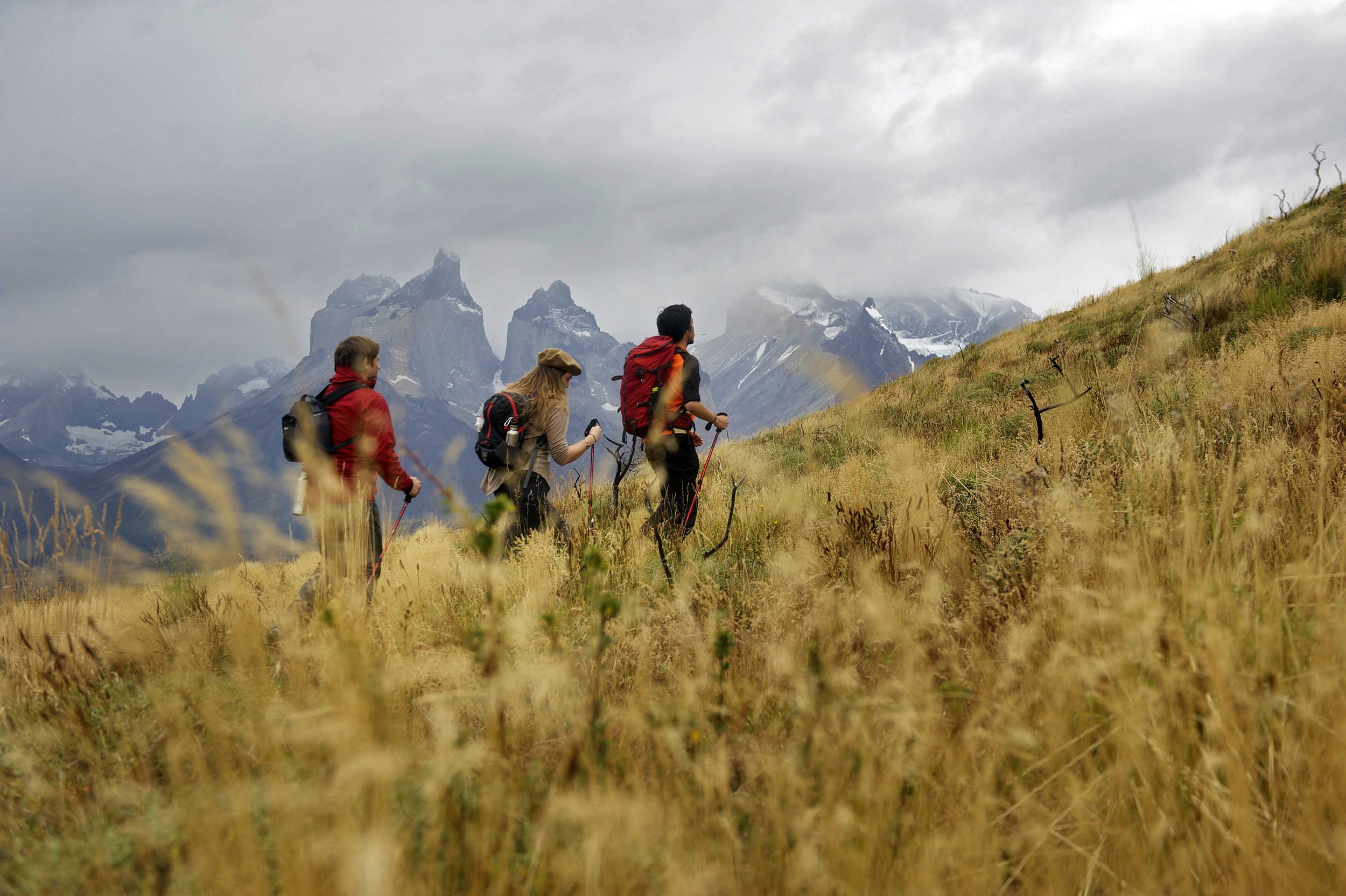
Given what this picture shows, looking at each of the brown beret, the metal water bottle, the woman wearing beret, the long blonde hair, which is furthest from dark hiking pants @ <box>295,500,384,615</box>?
the brown beret

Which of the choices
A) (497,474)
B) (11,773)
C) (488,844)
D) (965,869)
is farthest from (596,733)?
(497,474)

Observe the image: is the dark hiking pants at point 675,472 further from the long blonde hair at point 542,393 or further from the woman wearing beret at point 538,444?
the long blonde hair at point 542,393

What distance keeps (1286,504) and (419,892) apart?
3.40 metres

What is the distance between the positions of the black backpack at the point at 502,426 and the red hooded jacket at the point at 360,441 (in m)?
0.95

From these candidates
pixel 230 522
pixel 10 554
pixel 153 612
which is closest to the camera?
pixel 230 522

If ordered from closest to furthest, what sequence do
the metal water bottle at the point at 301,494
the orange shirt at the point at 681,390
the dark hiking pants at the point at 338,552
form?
the dark hiking pants at the point at 338,552 < the metal water bottle at the point at 301,494 < the orange shirt at the point at 681,390

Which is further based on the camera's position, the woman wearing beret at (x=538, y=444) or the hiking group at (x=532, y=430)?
the woman wearing beret at (x=538, y=444)

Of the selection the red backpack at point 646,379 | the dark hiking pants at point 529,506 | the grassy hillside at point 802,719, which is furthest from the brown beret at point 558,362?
the grassy hillside at point 802,719

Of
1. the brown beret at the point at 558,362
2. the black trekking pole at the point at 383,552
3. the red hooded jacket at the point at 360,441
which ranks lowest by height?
the black trekking pole at the point at 383,552

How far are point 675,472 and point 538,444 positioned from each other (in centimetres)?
121

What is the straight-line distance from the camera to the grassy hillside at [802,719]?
1.26m

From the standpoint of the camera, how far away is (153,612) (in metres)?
4.70

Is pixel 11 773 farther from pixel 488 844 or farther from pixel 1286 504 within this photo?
pixel 1286 504

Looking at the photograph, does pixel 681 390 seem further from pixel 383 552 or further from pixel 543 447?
pixel 383 552
